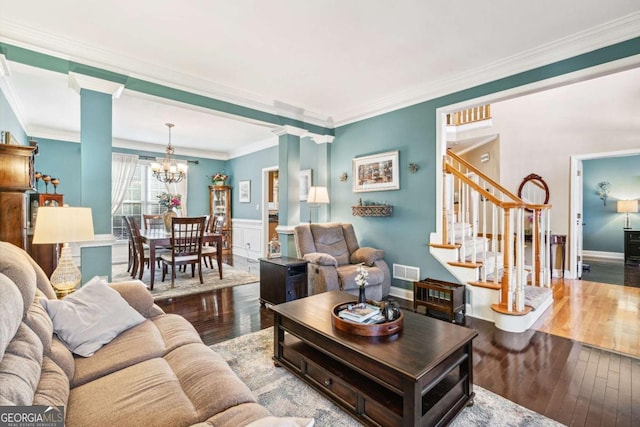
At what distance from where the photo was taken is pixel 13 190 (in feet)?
8.77

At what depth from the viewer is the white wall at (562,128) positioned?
470cm

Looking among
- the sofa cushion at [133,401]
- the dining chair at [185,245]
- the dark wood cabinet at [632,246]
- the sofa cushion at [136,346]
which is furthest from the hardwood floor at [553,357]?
the dark wood cabinet at [632,246]

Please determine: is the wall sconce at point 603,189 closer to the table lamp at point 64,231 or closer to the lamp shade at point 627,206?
the lamp shade at point 627,206

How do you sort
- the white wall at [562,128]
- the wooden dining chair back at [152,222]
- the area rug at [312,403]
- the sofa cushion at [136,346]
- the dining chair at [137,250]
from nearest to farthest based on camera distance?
the sofa cushion at [136,346] < the area rug at [312,403] < the dining chair at [137,250] < the white wall at [562,128] < the wooden dining chair back at [152,222]

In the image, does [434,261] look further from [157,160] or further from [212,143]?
[157,160]

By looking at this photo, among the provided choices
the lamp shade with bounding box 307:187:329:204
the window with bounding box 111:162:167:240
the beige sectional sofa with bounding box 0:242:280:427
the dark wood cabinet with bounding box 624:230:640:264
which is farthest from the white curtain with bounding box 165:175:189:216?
the dark wood cabinet with bounding box 624:230:640:264

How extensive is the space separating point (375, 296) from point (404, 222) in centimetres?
110

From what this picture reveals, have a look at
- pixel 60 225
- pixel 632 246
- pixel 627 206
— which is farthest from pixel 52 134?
pixel 627 206

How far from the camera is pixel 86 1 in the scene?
2.18 m

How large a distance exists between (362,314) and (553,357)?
5.64 feet

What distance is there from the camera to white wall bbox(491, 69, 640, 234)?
470 centimetres

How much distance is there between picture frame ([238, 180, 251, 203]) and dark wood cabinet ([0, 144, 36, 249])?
4465mm

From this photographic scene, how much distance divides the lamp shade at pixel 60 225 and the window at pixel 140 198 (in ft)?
16.7

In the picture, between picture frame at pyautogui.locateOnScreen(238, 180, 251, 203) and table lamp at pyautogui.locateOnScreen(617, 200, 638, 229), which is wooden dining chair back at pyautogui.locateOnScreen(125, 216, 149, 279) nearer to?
picture frame at pyautogui.locateOnScreen(238, 180, 251, 203)
